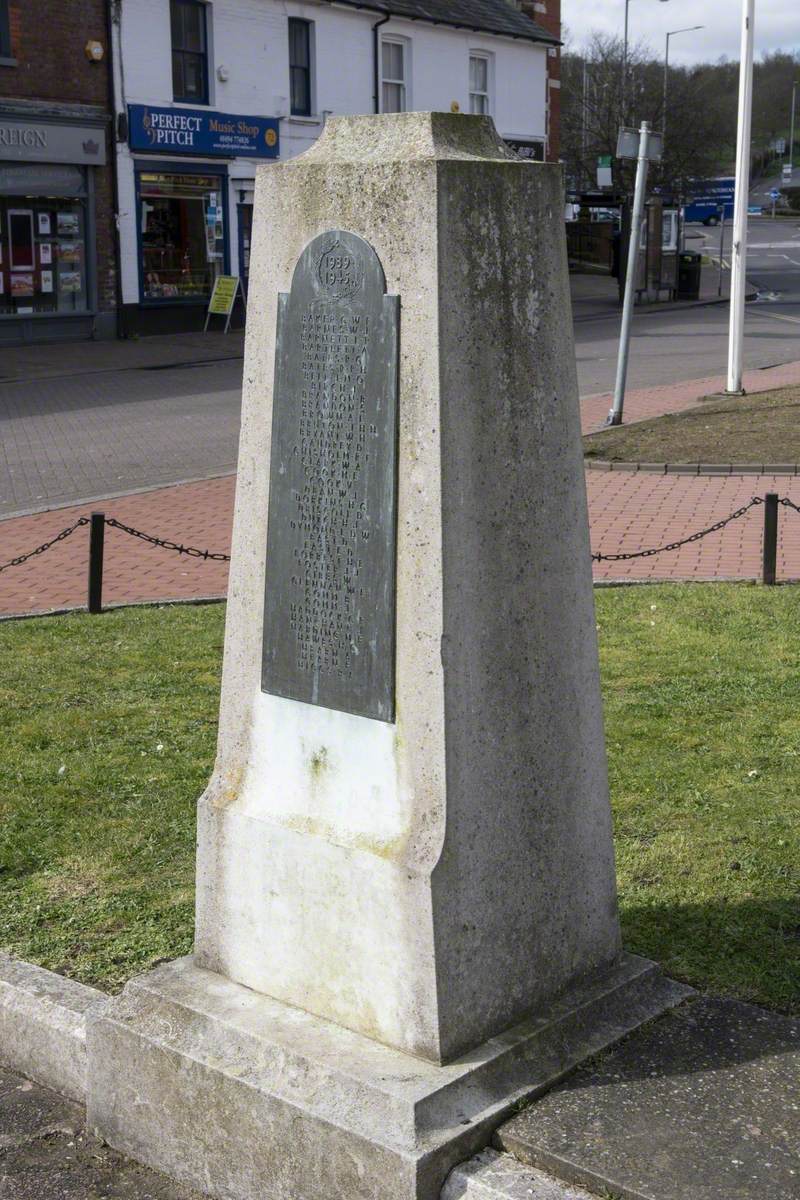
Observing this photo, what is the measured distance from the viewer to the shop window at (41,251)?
26156 millimetres

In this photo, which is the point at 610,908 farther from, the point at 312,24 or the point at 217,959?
the point at 312,24

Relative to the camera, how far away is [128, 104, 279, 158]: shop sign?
27.8 m

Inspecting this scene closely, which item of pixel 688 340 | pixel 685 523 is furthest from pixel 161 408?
pixel 688 340

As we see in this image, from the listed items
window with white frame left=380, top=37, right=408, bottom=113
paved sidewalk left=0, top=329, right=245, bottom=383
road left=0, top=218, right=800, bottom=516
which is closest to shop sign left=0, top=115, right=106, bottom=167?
paved sidewalk left=0, top=329, right=245, bottom=383

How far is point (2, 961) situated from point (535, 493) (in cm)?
210

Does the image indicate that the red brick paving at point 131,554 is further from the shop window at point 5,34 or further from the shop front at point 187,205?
the shop front at point 187,205

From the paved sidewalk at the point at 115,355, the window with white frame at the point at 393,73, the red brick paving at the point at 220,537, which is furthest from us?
the window with white frame at the point at 393,73

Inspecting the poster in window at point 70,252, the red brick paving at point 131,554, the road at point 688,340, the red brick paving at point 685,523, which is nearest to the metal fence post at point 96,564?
the red brick paving at point 131,554

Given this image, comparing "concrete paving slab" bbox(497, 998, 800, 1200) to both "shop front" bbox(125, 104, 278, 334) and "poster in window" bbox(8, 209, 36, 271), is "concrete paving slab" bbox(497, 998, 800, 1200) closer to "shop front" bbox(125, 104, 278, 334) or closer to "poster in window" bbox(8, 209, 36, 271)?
"poster in window" bbox(8, 209, 36, 271)

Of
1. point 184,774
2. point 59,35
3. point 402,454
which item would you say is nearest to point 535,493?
point 402,454

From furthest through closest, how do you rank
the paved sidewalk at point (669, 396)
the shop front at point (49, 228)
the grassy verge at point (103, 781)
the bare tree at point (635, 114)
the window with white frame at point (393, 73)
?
the bare tree at point (635, 114) < the window with white frame at point (393, 73) < the shop front at point (49, 228) < the paved sidewalk at point (669, 396) < the grassy verge at point (103, 781)

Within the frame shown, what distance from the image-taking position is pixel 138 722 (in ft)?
21.6

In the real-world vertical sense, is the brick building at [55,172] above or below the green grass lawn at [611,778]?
above

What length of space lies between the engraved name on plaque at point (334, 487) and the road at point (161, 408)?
9212mm
